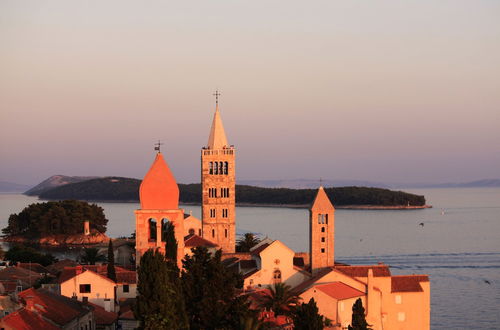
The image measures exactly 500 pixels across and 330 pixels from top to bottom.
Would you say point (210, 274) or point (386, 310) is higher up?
point (210, 274)

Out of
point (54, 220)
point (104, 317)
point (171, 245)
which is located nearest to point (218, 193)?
point (104, 317)

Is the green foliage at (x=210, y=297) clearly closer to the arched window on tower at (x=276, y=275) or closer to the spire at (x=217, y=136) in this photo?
the arched window on tower at (x=276, y=275)

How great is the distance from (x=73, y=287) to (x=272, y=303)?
33.4ft

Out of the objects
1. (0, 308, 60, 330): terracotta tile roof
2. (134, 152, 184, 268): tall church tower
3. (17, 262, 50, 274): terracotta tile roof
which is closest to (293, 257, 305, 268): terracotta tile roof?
(17, 262, 50, 274): terracotta tile roof

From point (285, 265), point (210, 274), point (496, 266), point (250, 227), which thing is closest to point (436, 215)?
point (250, 227)

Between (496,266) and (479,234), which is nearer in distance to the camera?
(496,266)

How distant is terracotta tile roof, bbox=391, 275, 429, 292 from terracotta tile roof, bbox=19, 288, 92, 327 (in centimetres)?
1743

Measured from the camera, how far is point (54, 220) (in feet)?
383

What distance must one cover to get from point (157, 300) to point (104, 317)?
1235 cm

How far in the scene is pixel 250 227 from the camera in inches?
5679

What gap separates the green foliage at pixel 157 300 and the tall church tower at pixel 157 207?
28.7ft

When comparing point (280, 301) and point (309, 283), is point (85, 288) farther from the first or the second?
point (309, 283)

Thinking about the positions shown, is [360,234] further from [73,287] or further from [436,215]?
[73,287]

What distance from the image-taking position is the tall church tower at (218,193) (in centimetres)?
6638
